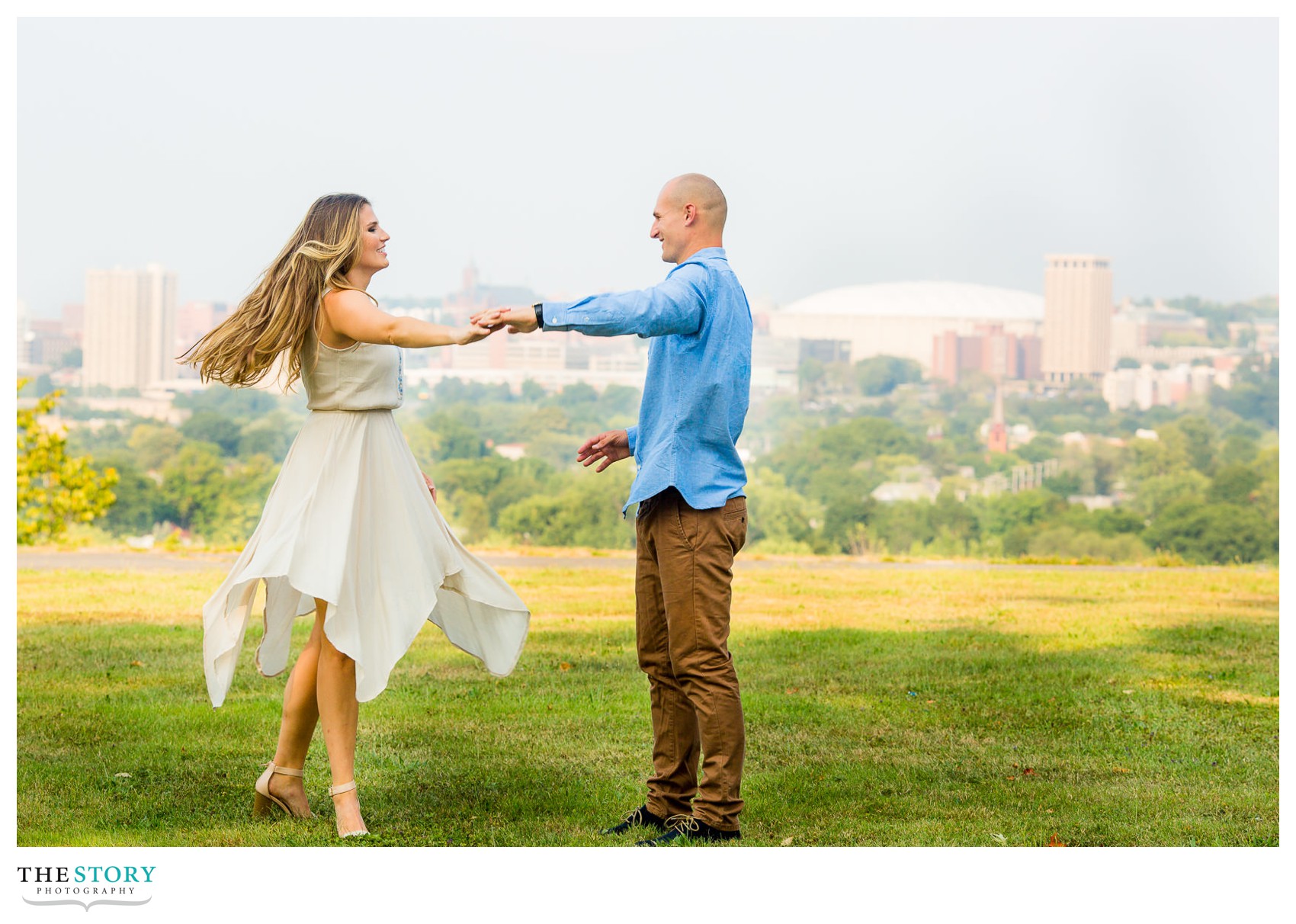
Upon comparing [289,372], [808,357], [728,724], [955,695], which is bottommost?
[955,695]

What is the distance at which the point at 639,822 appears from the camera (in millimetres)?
A: 4094

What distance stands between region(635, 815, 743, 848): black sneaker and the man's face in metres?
1.68

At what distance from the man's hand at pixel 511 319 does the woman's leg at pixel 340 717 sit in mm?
1088

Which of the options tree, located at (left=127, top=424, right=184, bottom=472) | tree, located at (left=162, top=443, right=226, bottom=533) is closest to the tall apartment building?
tree, located at (left=127, top=424, right=184, bottom=472)

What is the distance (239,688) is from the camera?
6.35m

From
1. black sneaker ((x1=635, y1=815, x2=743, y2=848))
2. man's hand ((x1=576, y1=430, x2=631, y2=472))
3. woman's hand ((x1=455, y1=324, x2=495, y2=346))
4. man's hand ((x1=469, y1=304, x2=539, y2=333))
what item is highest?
man's hand ((x1=469, y1=304, x2=539, y2=333))

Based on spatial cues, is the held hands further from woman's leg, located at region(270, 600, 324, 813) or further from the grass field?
the grass field

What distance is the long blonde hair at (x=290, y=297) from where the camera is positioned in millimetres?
3908

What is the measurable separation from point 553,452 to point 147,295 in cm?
1289

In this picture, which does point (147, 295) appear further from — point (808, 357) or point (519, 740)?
point (519, 740)

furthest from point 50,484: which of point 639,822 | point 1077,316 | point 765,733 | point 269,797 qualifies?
point 1077,316

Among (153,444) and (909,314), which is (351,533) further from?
(909,314)

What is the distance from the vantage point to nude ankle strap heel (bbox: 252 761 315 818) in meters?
4.13

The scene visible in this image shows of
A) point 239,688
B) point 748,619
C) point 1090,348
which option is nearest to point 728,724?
point 239,688
